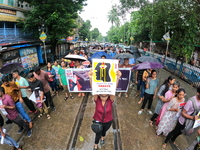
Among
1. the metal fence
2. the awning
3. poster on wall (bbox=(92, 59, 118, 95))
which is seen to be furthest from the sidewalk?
the awning

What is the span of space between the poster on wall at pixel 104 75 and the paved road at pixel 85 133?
2007 mm

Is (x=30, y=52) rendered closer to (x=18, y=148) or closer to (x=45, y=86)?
(x=45, y=86)

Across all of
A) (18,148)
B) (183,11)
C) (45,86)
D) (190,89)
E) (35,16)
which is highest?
(35,16)

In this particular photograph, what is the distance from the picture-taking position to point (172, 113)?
335cm

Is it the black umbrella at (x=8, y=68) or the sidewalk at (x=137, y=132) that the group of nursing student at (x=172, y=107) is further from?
the black umbrella at (x=8, y=68)

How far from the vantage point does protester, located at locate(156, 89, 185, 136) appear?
307 centimetres

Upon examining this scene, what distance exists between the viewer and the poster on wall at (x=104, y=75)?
236 cm

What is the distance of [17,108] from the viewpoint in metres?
3.57

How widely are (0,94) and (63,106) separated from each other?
9.31 ft

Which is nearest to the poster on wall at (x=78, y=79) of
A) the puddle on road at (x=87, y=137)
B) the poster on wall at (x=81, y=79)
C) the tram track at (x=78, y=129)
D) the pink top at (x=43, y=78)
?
the poster on wall at (x=81, y=79)

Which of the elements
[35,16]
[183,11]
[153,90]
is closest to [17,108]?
[153,90]

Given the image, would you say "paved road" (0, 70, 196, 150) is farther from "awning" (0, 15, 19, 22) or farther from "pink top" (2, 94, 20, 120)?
"awning" (0, 15, 19, 22)

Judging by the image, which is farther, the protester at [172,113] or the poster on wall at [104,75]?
the protester at [172,113]

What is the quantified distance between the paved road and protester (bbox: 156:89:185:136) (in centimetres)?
46
